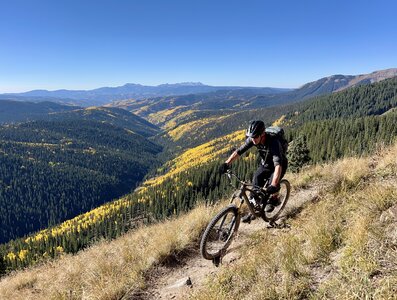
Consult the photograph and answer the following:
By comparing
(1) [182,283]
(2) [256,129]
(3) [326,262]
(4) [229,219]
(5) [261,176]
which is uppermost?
(2) [256,129]

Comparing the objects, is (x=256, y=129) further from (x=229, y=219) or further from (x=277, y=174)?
(x=229, y=219)

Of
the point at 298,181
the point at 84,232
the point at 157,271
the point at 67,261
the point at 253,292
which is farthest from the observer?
the point at 84,232

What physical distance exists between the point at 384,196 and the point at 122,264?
6988 millimetres

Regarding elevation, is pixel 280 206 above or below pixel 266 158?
below

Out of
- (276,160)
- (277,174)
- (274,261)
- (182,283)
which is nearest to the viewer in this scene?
(274,261)

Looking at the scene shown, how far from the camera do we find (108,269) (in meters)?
7.63

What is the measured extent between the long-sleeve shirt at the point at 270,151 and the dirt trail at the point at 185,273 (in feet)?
7.04

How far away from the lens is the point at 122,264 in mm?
8031

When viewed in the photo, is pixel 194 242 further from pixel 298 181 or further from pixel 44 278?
pixel 298 181

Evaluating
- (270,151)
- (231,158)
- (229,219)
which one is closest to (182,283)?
(229,219)

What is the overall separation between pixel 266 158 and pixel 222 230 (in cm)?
254

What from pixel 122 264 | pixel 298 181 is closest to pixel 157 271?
A: pixel 122 264

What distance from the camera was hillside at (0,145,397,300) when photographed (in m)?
4.88

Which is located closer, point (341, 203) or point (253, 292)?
point (253, 292)
